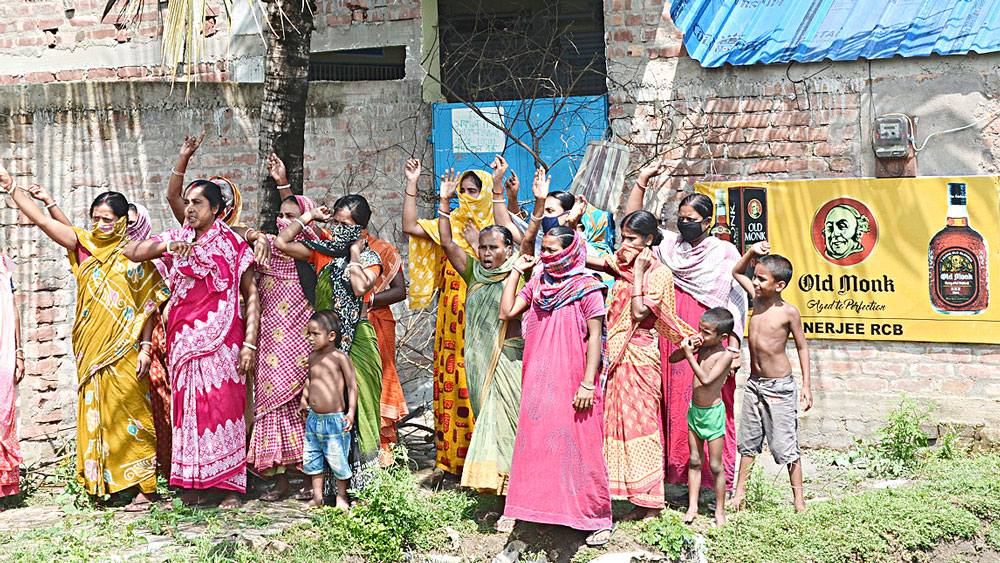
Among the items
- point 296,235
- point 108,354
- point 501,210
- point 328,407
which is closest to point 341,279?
point 296,235

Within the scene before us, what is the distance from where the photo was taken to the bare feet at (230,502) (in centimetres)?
596

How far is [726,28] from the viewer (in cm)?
760

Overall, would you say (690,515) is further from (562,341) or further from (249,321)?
(249,321)

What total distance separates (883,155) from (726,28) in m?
1.50

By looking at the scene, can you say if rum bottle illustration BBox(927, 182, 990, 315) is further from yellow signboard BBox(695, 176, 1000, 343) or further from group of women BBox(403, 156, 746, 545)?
group of women BBox(403, 156, 746, 545)

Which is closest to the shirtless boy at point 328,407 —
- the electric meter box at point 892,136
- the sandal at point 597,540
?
the sandal at point 597,540

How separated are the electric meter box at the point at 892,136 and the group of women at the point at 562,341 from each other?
1770 millimetres

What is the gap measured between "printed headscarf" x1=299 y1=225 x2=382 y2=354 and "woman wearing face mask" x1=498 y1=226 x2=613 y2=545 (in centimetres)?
131

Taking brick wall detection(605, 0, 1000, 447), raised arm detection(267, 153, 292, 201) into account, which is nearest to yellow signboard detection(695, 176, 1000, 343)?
brick wall detection(605, 0, 1000, 447)

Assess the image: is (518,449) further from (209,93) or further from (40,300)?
(209,93)

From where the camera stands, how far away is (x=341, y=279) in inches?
236

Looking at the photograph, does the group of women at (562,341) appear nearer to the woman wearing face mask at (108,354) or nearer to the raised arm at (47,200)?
the woman wearing face mask at (108,354)

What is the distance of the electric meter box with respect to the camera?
7.00m

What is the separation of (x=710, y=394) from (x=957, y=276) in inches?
101
